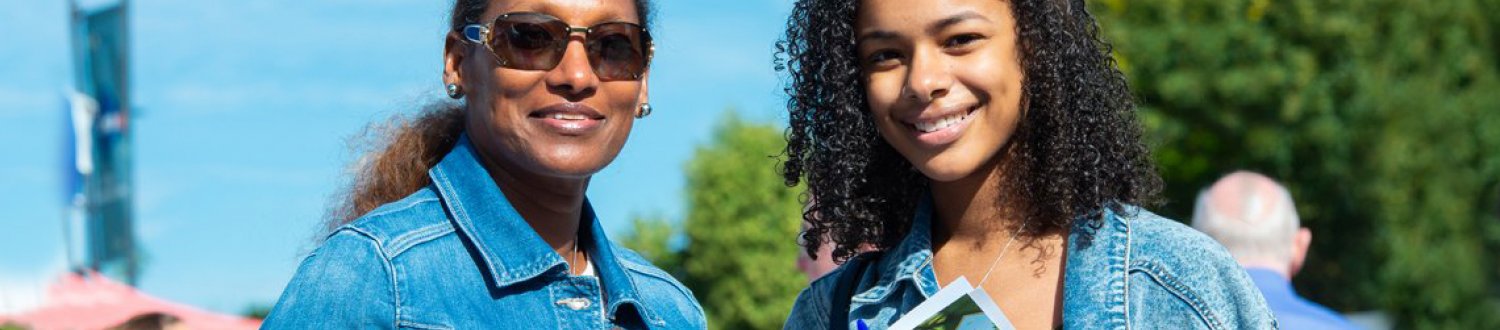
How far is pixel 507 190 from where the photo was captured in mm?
3279

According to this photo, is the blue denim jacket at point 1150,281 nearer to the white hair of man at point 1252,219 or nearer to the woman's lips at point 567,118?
the woman's lips at point 567,118

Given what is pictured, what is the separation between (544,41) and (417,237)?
1.41 ft

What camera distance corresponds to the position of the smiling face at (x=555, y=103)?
3.14m

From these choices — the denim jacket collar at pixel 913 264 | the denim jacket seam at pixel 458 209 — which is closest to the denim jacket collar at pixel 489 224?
the denim jacket seam at pixel 458 209

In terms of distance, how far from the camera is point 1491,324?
21.7 metres

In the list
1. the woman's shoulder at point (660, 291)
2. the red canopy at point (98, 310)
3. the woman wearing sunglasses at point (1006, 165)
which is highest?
the woman wearing sunglasses at point (1006, 165)

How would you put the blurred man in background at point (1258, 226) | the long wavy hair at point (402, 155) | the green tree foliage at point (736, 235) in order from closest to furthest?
the long wavy hair at point (402, 155) < the blurred man in background at point (1258, 226) < the green tree foliage at point (736, 235)

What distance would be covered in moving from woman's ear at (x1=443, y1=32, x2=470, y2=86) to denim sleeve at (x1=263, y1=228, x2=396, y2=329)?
1.46ft

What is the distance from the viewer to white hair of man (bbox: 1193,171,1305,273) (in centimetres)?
588

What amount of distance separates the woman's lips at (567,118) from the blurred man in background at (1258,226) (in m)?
3.34

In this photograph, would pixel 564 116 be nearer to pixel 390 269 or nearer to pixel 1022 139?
pixel 390 269

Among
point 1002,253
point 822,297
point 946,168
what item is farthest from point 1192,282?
point 822,297

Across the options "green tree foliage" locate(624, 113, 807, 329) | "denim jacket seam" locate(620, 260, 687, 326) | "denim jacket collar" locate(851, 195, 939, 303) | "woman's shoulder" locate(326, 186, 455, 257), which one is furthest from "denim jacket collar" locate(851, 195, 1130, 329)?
"green tree foliage" locate(624, 113, 807, 329)

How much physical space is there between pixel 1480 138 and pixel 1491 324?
7.91ft
